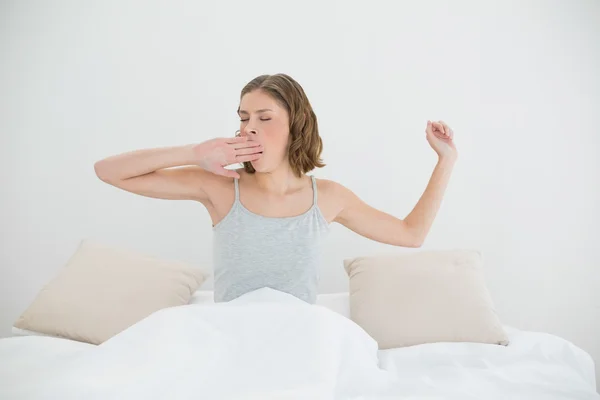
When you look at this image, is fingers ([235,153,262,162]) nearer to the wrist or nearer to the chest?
the chest

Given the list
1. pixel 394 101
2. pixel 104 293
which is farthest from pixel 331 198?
pixel 394 101

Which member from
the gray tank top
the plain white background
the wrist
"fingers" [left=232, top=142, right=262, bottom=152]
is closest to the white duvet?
the gray tank top

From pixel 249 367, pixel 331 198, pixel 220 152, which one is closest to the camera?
→ pixel 249 367

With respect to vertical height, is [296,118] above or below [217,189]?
Result: above

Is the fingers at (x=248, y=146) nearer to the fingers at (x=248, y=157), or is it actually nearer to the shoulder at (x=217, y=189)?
the fingers at (x=248, y=157)

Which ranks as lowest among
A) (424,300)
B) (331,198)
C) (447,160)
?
(424,300)

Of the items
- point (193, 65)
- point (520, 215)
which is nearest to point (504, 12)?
point (520, 215)

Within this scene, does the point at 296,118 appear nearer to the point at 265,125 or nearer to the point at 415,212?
the point at 265,125

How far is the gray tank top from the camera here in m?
1.98

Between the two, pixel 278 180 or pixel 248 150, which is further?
pixel 278 180

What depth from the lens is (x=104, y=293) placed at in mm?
2451

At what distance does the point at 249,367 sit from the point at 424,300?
3.64 ft

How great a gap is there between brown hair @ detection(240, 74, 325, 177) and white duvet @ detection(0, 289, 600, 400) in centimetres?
49

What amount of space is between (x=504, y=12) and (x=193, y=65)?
1.50m
